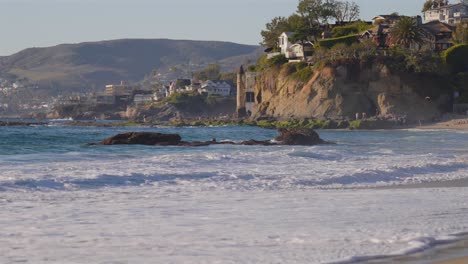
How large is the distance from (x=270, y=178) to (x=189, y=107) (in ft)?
373

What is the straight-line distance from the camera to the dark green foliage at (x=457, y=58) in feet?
247

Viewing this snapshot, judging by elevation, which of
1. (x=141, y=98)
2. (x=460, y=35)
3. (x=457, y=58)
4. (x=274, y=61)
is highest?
(x=460, y=35)

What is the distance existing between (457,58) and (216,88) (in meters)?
71.8

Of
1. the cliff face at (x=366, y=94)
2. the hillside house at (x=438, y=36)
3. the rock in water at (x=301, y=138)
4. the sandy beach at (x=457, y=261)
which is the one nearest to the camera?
the sandy beach at (x=457, y=261)

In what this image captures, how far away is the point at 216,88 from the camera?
14312 cm

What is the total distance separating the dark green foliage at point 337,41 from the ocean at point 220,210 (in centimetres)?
5782

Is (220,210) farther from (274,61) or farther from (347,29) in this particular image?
→ (347,29)

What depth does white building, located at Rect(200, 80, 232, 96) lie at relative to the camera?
142m

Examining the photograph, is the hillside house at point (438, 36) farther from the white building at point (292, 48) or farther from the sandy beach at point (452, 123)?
the white building at point (292, 48)

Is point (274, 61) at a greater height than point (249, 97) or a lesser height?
greater

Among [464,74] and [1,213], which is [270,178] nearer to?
[1,213]

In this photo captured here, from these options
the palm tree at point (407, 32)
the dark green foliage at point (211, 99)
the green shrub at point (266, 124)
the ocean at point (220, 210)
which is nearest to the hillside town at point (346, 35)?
the palm tree at point (407, 32)

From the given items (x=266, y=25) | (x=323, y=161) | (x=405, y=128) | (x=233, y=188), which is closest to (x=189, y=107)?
(x=266, y=25)

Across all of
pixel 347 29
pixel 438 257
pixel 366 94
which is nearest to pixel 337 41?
pixel 347 29
